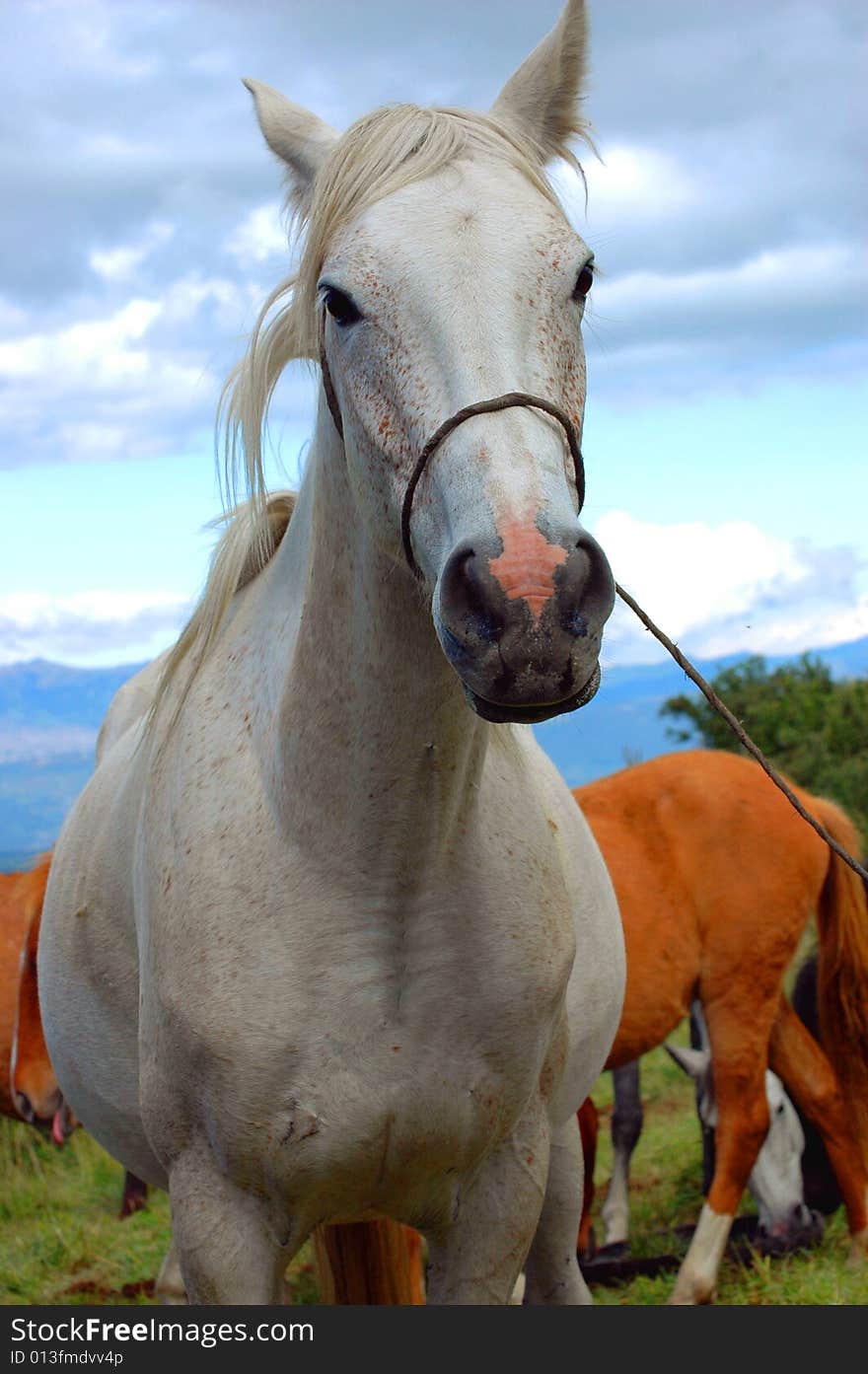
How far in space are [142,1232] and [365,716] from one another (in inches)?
164

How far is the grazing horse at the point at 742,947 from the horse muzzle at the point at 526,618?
352 centimetres

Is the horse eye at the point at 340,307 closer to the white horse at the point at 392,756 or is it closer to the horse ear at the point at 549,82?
the white horse at the point at 392,756

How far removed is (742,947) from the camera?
5.00 metres

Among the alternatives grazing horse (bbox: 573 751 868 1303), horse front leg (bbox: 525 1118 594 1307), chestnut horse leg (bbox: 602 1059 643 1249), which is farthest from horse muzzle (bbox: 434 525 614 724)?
chestnut horse leg (bbox: 602 1059 643 1249)

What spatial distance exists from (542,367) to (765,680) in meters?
11.9

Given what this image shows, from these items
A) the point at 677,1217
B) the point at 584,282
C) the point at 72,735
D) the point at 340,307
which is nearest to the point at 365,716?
the point at 340,307

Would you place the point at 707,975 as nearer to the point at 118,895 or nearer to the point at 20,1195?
the point at 118,895

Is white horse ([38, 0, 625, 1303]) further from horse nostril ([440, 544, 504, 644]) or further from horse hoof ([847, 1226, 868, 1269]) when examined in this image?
horse hoof ([847, 1226, 868, 1269])

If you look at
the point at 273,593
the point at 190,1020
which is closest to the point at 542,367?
the point at 273,593

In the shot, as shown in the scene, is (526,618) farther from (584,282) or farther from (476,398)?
(584,282)

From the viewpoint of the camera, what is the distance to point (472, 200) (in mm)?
1838

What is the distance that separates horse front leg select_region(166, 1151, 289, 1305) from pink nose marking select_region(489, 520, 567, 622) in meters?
1.15

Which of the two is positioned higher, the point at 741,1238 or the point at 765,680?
the point at 765,680

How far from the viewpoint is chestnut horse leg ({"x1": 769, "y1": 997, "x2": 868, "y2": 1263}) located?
4.92m
